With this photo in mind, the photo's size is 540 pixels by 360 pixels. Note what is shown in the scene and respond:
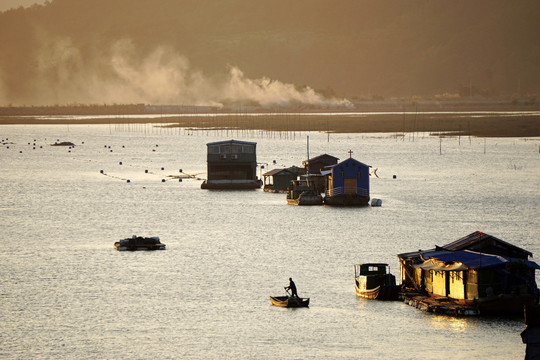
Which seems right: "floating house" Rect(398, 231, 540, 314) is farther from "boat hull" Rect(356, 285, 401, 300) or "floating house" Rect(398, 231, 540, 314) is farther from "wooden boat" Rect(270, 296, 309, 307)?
"wooden boat" Rect(270, 296, 309, 307)

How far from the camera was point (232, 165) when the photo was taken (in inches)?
5891

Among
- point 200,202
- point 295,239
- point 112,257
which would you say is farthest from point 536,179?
point 112,257

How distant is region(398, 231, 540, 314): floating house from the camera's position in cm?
6334

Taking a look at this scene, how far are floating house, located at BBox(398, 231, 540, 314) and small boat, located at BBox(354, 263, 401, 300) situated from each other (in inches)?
78.7

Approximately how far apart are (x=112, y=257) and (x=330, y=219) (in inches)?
1356

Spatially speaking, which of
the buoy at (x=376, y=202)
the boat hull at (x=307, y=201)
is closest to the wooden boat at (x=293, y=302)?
the boat hull at (x=307, y=201)

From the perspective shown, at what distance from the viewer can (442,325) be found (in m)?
63.1

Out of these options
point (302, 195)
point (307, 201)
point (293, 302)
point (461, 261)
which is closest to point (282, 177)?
point (302, 195)

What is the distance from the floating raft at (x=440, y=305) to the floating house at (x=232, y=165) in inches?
3083

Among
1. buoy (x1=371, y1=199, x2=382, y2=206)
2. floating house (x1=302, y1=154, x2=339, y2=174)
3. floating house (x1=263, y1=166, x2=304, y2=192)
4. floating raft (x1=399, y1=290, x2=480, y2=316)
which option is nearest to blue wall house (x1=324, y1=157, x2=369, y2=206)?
buoy (x1=371, y1=199, x2=382, y2=206)

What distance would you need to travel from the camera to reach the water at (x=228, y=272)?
6078 cm

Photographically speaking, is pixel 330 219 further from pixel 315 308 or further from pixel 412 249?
pixel 315 308

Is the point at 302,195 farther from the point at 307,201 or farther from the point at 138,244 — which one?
the point at 138,244

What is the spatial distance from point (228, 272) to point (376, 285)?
56.4 feet
